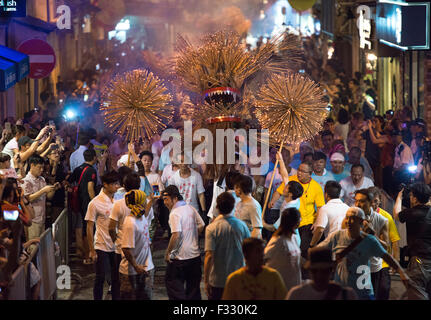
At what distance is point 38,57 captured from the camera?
1672 cm

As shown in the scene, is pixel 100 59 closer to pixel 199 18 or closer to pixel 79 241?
pixel 199 18

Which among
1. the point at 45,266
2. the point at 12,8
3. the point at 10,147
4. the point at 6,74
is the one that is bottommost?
the point at 45,266

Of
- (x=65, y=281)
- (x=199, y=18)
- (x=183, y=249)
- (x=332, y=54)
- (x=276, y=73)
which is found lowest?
(x=65, y=281)

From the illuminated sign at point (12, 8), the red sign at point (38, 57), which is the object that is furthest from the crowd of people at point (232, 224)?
the red sign at point (38, 57)

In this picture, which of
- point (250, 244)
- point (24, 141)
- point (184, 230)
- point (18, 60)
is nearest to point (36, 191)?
point (24, 141)

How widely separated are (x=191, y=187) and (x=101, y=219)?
7.97 ft

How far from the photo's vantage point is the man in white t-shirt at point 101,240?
336 inches

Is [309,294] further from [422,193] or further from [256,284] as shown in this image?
[422,193]

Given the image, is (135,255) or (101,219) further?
(101,219)

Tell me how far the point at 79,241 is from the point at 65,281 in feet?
4.93

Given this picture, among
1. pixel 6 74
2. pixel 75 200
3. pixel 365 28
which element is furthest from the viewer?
pixel 365 28

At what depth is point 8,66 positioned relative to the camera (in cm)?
1421

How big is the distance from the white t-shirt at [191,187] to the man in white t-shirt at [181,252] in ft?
8.46
